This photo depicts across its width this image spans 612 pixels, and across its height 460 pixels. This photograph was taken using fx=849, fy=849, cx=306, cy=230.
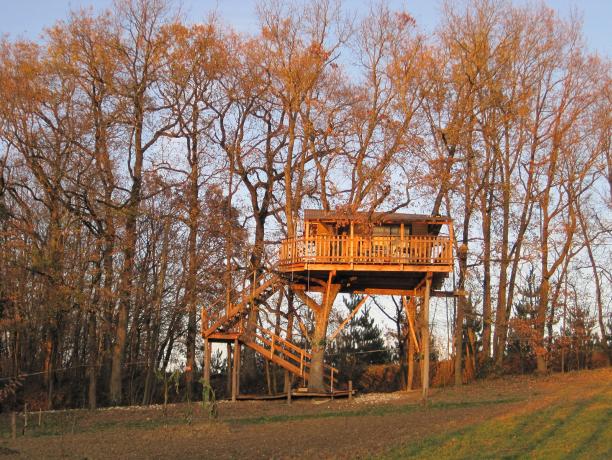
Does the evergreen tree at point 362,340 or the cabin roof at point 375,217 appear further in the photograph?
the evergreen tree at point 362,340

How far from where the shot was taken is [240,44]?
114ft

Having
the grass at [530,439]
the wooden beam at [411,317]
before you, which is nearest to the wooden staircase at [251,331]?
the wooden beam at [411,317]

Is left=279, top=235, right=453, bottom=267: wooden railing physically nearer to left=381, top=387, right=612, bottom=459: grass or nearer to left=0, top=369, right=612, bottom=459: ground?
left=0, top=369, right=612, bottom=459: ground

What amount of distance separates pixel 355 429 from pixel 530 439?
174 inches

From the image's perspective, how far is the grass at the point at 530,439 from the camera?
45.6 feet

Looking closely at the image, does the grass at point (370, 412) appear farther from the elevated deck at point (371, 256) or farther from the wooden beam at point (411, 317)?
the wooden beam at point (411, 317)

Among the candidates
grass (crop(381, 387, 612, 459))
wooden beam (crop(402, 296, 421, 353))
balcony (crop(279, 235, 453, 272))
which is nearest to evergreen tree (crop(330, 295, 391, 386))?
wooden beam (crop(402, 296, 421, 353))

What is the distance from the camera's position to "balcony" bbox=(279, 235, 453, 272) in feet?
90.9

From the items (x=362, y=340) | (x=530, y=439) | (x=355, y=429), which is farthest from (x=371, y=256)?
(x=362, y=340)

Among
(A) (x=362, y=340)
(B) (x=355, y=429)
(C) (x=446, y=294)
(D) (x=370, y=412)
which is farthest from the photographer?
(A) (x=362, y=340)

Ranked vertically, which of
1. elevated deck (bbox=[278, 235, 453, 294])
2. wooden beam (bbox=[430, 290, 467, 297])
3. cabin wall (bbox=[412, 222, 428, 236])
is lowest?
wooden beam (bbox=[430, 290, 467, 297])

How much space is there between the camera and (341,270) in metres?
28.0

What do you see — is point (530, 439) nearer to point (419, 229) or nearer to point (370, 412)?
point (370, 412)

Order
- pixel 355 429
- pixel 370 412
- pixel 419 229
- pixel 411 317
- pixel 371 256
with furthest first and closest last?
pixel 411 317, pixel 419 229, pixel 371 256, pixel 370 412, pixel 355 429
